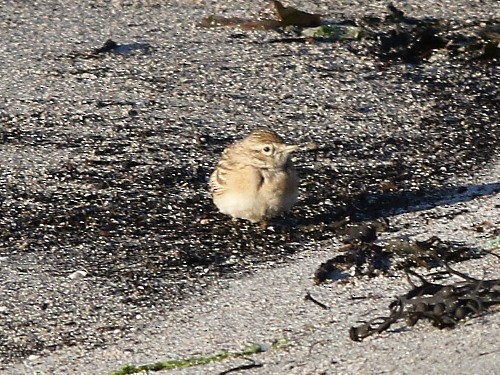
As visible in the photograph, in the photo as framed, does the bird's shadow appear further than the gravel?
Yes

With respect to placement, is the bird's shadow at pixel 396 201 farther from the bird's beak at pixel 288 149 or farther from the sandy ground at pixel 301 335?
the sandy ground at pixel 301 335

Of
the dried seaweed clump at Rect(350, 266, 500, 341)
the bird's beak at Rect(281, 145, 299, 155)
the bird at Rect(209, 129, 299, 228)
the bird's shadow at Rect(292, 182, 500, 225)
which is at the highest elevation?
the dried seaweed clump at Rect(350, 266, 500, 341)

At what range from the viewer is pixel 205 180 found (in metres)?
8.34

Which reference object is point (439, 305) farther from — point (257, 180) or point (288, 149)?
point (288, 149)

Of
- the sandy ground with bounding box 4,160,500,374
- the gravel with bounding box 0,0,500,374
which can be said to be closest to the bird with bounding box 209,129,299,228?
the gravel with bounding box 0,0,500,374

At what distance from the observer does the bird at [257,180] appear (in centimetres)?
767

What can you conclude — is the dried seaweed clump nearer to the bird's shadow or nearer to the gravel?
the gravel

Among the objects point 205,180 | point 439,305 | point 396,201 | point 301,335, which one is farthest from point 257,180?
point 439,305

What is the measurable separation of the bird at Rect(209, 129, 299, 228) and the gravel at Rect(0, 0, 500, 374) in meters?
0.13

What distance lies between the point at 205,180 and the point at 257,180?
1.98 ft

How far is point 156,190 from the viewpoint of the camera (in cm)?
812

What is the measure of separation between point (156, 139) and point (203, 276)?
2090 millimetres

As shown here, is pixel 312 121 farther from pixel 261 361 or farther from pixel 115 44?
pixel 261 361

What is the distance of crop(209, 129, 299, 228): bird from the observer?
767 centimetres
